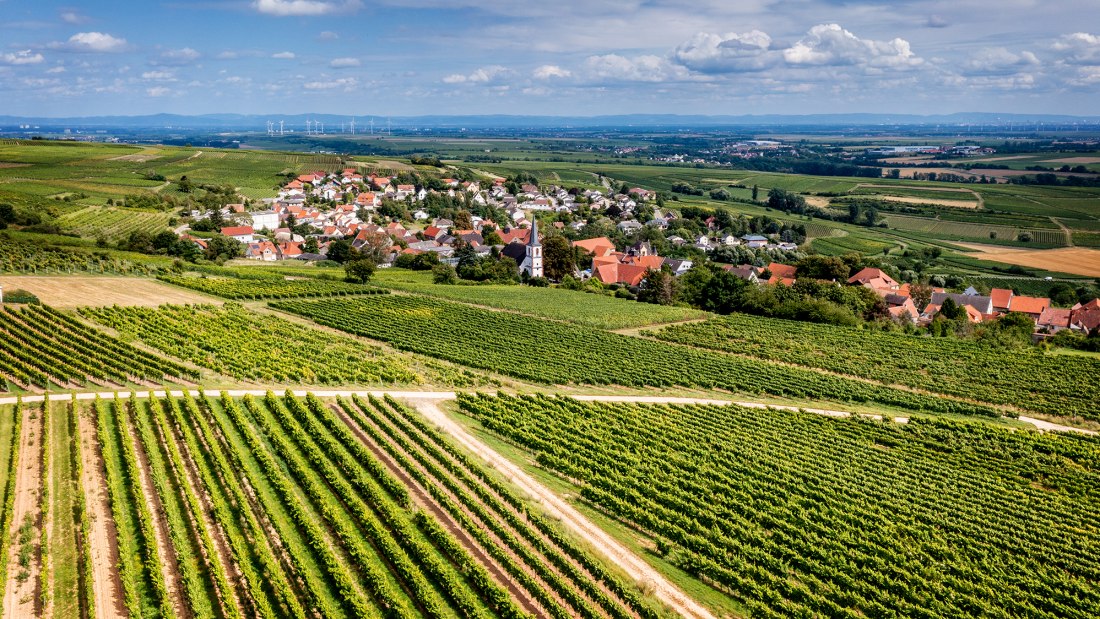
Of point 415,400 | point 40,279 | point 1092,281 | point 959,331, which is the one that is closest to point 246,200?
point 40,279

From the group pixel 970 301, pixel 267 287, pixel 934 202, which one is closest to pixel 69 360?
pixel 267 287

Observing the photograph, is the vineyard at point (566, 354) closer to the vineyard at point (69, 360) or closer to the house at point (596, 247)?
the vineyard at point (69, 360)

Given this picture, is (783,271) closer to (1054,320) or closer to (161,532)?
(1054,320)

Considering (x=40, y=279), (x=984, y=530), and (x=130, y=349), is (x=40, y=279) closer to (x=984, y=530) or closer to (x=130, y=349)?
(x=130, y=349)

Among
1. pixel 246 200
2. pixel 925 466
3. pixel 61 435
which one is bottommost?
pixel 925 466

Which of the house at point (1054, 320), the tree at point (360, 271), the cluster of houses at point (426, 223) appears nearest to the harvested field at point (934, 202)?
the cluster of houses at point (426, 223)

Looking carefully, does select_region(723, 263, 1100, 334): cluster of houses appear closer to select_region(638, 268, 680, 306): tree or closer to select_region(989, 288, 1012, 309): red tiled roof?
select_region(989, 288, 1012, 309): red tiled roof
